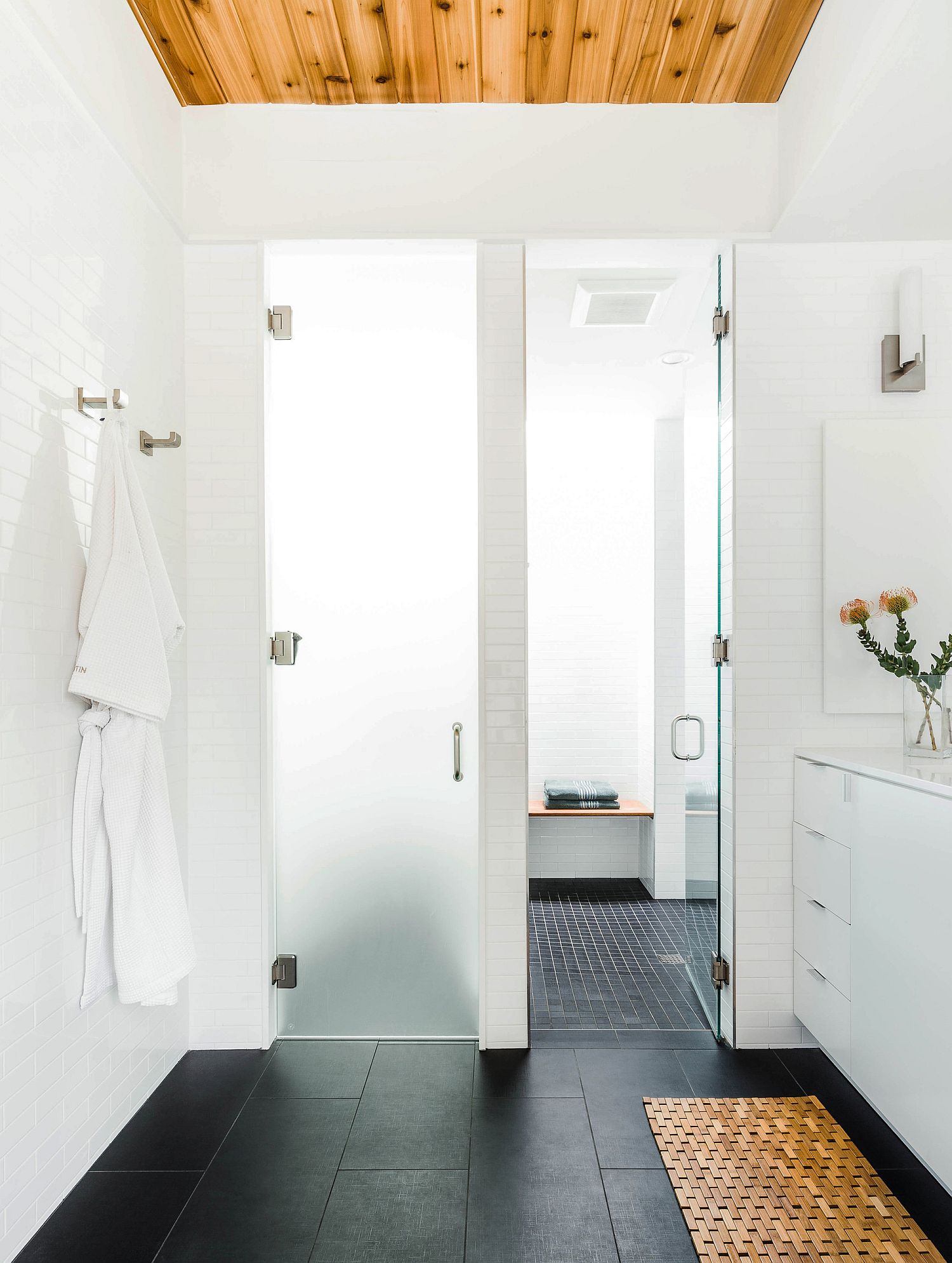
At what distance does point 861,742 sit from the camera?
2605 millimetres

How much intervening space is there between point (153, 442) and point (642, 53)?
1741 millimetres

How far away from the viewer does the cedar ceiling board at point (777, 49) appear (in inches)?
88.5

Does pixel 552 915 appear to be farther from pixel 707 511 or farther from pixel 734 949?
pixel 707 511

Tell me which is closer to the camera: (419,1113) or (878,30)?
(878,30)

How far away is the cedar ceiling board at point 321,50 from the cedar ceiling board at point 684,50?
910mm

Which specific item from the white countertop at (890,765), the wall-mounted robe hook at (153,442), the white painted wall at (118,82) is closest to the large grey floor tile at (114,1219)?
the wall-mounted robe hook at (153,442)

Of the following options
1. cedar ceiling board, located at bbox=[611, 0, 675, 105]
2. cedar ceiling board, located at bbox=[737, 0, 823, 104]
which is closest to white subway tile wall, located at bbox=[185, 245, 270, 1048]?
cedar ceiling board, located at bbox=[611, 0, 675, 105]

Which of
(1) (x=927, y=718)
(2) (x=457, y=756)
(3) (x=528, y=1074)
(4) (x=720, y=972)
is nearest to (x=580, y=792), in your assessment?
(4) (x=720, y=972)

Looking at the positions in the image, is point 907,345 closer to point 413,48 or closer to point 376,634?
point 413,48

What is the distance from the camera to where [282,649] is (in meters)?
2.64

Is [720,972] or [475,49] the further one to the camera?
[720,972]

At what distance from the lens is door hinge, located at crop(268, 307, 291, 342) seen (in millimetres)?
2666

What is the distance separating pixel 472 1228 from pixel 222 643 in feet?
5.41

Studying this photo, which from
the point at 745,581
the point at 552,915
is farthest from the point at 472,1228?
the point at 552,915
